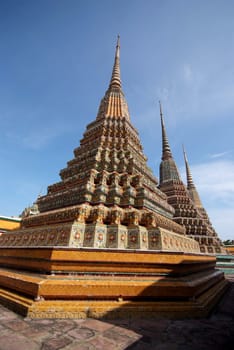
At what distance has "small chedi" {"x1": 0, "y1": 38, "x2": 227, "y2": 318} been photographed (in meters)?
4.09

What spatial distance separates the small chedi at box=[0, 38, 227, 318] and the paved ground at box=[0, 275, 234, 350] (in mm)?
344

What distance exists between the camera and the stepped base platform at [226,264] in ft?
54.0

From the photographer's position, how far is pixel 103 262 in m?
4.70

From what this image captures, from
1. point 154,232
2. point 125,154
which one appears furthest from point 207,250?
point 154,232

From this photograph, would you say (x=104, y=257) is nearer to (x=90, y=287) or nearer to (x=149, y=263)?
(x=90, y=287)

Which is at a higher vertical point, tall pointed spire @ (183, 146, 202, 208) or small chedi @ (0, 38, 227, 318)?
tall pointed spire @ (183, 146, 202, 208)

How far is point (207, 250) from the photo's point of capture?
18.7 m

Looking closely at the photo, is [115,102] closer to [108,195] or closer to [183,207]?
[108,195]

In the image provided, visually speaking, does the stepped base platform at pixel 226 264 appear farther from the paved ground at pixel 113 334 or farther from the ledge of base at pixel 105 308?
the paved ground at pixel 113 334

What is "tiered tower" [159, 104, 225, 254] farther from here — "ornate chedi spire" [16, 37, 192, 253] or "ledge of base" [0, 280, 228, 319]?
"ledge of base" [0, 280, 228, 319]

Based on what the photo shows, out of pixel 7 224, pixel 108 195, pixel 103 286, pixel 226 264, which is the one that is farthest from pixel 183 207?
pixel 103 286

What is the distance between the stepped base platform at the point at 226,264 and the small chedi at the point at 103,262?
12268mm

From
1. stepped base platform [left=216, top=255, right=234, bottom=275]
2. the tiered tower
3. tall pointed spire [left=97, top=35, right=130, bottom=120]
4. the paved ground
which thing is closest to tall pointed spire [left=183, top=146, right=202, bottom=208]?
the tiered tower

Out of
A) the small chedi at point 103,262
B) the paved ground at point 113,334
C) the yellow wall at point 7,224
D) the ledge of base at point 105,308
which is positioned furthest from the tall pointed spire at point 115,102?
the yellow wall at point 7,224
